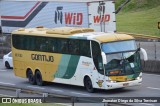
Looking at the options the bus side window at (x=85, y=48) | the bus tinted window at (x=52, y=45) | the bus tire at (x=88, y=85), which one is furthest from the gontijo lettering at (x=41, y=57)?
the bus tire at (x=88, y=85)

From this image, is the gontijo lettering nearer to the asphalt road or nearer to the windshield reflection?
the asphalt road

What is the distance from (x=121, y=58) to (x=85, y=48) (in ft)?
6.32

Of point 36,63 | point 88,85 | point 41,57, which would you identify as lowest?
point 88,85

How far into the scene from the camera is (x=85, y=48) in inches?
1137

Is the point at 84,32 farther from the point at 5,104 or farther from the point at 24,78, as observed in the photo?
the point at 5,104

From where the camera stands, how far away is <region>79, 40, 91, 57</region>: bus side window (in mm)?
28625

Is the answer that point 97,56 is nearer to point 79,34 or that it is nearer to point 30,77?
point 79,34

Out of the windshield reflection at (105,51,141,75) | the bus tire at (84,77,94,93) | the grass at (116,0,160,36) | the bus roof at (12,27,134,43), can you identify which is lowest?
the grass at (116,0,160,36)

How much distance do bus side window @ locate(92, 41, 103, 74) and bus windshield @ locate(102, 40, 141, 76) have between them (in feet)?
0.94

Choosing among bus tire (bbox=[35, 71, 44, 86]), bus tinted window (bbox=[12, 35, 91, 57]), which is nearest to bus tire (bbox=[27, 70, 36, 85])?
bus tire (bbox=[35, 71, 44, 86])

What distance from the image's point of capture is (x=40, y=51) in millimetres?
32094

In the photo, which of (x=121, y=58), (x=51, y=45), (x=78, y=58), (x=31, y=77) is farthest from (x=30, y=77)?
(x=121, y=58)

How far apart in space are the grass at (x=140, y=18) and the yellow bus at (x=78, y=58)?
32062 millimetres

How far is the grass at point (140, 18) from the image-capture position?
68688 millimetres
